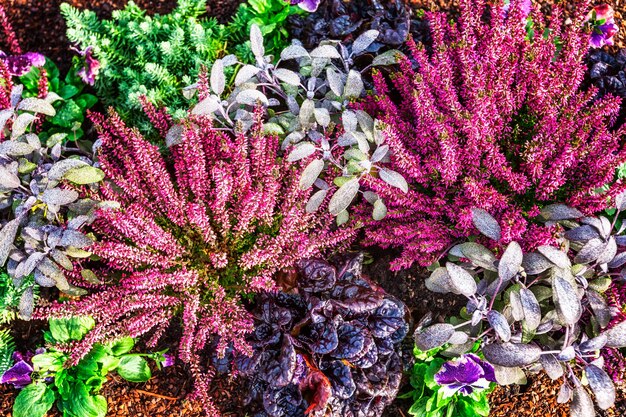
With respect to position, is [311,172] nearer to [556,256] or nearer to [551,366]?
[556,256]

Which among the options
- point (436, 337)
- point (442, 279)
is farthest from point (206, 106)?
point (436, 337)

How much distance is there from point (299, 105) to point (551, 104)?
1167mm

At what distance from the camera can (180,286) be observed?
7.84ft

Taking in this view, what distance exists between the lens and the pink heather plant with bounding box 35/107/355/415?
2.21m

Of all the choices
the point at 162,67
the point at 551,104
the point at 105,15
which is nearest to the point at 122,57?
the point at 162,67

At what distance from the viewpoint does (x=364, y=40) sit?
2.62 m

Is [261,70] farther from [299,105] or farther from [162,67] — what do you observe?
[162,67]

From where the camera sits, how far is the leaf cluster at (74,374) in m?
2.47

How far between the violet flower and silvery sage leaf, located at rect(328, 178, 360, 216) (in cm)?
153

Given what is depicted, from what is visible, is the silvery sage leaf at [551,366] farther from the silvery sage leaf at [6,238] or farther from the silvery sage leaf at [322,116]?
the silvery sage leaf at [6,238]

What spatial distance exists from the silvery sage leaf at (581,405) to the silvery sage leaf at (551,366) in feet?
0.59

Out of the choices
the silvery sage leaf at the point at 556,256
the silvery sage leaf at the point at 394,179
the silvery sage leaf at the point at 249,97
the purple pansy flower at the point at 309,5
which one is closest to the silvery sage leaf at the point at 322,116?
the silvery sage leaf at the point at 249,97

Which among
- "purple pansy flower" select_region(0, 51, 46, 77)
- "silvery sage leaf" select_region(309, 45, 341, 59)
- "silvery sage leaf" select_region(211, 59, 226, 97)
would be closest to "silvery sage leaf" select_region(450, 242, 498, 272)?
"silvery sage leaf" select_region(309, 45, 341, 59)

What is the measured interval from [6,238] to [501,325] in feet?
6.92
